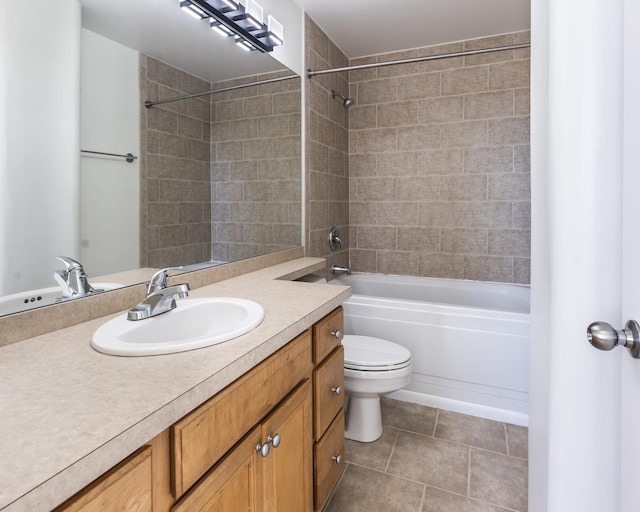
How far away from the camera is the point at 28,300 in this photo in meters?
1.01

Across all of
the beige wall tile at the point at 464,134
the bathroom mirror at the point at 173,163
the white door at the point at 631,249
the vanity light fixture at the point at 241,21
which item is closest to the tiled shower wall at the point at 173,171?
the bathroom mirror at the point at 173,163

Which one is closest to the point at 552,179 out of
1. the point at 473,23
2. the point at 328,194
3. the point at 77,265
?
the point at 77,265

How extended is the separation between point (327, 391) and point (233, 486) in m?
0.58

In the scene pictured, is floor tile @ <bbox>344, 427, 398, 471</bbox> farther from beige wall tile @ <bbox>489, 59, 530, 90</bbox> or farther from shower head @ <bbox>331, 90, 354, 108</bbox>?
beige wall tile @ <bbox>489, 59, 530, 90</bbox>

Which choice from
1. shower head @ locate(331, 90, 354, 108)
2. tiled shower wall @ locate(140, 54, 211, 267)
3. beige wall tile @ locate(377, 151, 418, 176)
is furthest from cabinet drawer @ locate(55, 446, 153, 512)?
beige wall tile @ locate(377, 151, 418, 176)

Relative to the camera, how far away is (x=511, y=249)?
287 centimetres

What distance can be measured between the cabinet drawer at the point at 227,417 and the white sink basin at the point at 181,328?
0.40 ft

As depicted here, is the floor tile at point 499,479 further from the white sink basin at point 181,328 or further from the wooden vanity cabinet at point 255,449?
the white sink basin at point 181,328

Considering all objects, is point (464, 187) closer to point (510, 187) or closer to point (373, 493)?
point (510, 187)

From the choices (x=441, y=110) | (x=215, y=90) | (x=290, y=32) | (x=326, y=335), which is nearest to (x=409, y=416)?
(x=326, y=335)

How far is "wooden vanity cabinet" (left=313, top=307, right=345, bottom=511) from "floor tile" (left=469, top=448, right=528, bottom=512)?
0.63 meters

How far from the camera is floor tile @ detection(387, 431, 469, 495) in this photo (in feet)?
5.48

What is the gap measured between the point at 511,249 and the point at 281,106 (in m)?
1.97

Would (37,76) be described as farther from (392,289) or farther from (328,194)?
(392,289)
